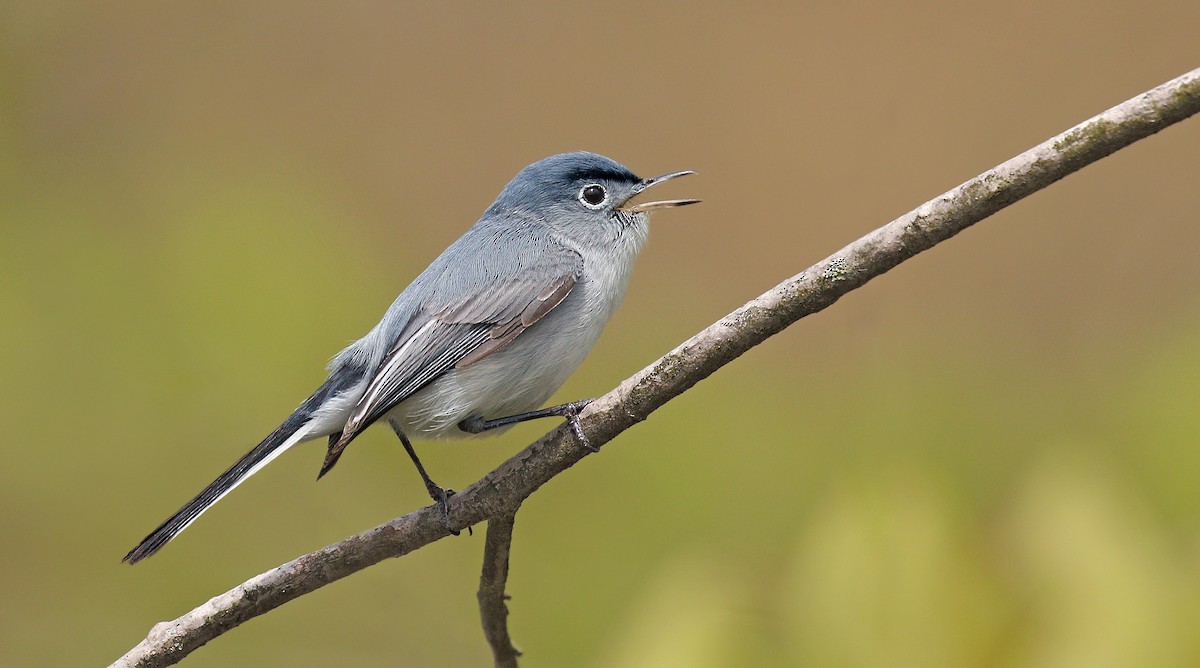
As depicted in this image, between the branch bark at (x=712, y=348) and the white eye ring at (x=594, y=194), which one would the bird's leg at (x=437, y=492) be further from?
the white eye ring at (x=594, y=194)

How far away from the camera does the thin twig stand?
3.60ft

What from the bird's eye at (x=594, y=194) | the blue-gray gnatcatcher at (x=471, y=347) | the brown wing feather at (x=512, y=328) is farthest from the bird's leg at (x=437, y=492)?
→ the bird's eye at (x=594, y=194)

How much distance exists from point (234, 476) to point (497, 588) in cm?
33

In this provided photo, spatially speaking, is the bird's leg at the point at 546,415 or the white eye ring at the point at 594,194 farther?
the white eye ring at the point at 594,194

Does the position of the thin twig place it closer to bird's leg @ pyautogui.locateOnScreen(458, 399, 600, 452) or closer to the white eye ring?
bird's leg @ pyautogui.locateOnScreen(458, 399, 600, 452)

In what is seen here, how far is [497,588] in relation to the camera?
1.15 metres

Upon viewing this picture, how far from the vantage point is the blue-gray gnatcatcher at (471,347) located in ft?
3.86

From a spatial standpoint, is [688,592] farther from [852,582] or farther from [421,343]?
[421,343]

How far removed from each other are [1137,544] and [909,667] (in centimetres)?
35

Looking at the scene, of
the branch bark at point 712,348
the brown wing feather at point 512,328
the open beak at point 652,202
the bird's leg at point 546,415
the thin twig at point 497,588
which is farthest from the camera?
the open beak at point 652,202

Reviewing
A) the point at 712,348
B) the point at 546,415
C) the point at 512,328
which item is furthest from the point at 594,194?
the point at 712,348

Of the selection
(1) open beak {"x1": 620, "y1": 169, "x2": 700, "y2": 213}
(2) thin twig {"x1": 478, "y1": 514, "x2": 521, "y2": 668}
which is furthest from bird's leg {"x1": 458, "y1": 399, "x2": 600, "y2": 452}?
(1) open beak {"x1": 620, "y1": 169, "x2": 700, "y2": 213}

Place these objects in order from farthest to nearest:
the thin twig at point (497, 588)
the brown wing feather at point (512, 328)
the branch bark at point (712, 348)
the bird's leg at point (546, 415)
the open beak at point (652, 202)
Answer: the open beak at point (652, 202)
the brown wing feather at point (512, 328)
the thin twig at point (497, 588)
the bird's leg at point (546, 415)
the branch bark at point (712, 348)

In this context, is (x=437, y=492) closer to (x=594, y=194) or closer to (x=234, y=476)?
(x=234, y=476)
